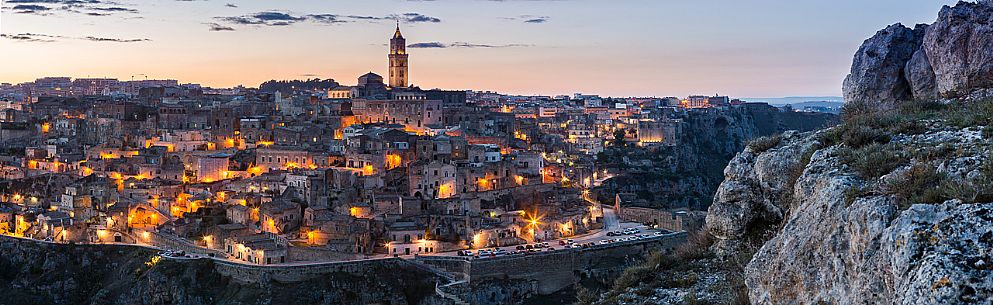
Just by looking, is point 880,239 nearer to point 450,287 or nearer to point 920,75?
point 920,75

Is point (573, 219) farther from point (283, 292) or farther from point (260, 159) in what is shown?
point (260, 159)

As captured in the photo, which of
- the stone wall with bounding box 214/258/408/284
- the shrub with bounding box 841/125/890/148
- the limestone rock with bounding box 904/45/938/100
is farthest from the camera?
the stone wall with bounding box 214/258/408/284

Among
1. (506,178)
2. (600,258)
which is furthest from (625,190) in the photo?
(600,258)

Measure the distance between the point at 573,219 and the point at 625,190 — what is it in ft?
49.3

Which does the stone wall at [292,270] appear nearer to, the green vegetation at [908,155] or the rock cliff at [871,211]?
the rock cliff at [871,211]

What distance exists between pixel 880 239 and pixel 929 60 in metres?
9.52

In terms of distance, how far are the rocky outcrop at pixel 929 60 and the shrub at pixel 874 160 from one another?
541cm

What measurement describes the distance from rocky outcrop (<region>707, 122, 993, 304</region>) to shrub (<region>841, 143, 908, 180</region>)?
0.19ft

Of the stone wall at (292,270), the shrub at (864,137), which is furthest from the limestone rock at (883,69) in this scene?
the stone wall at (292,270)

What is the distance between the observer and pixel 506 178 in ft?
139

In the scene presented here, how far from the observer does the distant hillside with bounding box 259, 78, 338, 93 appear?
9644 centimetres

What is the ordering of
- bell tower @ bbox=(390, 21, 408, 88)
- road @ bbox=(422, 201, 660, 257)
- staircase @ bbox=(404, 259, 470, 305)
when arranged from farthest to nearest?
bell tower @ bbox=(390, 21, 408, 88)
road @ bbox=(422, 201, 660, 257)
staircase @ bbox=(404, 259, 470, 305)

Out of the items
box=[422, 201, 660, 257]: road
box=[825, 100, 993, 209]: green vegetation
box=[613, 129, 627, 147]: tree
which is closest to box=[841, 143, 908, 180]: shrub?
box=[825, 100, 993, 209]: green vegetation

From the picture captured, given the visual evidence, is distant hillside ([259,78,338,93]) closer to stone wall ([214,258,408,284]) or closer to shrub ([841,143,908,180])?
stone wall ([214,258,408,284])
